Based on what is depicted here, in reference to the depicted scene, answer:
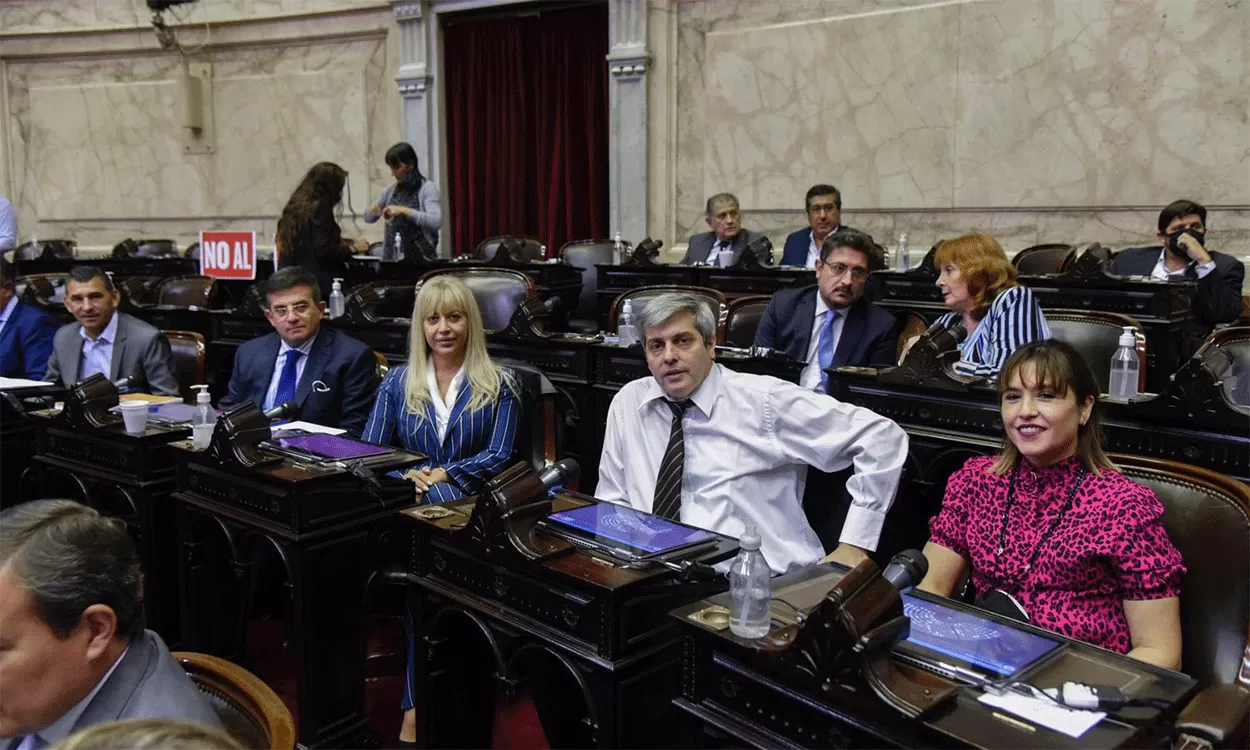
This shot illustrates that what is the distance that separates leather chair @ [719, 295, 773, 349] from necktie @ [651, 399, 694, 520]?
1837 mm

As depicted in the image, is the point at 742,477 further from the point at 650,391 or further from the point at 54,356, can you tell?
the point at 54,356

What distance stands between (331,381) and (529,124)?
223 inches

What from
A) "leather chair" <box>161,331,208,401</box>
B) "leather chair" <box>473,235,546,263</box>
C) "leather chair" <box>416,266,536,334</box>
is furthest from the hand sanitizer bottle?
"leather chair" <box>473,235,546,263</box>

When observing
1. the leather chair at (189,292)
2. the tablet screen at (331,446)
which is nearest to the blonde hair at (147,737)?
the tablet screen at (331,446)

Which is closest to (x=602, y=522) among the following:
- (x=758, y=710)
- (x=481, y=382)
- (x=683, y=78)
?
(x=758, y=710)

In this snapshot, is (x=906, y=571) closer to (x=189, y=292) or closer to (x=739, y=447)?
(x=739, y=447)

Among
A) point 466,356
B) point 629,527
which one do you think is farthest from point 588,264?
point 629,527

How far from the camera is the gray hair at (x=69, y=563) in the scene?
4.05 feet

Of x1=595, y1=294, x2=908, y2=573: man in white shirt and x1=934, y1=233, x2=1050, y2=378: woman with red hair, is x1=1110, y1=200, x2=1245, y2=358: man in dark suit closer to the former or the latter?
x1=934, y1=233, x2=1050, y2=378: woman with red hair

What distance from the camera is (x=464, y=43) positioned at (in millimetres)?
8453

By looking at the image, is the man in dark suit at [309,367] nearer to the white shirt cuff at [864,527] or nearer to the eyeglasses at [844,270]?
the eyeglasses at [844,270]

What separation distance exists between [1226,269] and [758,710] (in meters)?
4.36

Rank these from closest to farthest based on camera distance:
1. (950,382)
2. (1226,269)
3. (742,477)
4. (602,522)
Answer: (602,522) < (742,477) < (950,382) < (1226,269)

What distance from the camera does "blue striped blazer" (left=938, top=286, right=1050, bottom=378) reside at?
3.03m
